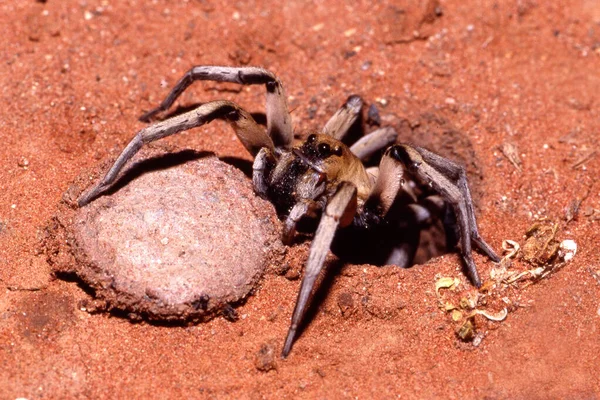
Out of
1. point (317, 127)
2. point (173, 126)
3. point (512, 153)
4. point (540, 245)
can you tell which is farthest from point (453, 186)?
point (173, 126)

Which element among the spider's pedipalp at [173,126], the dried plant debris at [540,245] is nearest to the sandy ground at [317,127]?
the dried plant debris at [540,245]

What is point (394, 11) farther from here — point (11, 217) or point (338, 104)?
point (11, 217)

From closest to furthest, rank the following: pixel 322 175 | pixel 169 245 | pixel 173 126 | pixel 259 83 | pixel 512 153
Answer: pixel 169 245, pixel 173 126, pixel 322 175, pixel 259 83, pixel 512 153

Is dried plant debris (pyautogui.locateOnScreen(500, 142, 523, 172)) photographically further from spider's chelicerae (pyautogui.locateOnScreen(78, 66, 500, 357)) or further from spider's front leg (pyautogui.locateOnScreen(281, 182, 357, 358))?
spider's front leg (pyautogui.locateOnScreen(281, 182, 357, 358))

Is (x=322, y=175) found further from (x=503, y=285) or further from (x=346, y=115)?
(x=503, y=285)

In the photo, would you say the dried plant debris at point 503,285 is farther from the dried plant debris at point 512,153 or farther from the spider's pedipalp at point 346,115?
the spider's pedipalp at point 346,115

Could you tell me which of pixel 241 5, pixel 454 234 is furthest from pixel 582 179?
pixel 241 5

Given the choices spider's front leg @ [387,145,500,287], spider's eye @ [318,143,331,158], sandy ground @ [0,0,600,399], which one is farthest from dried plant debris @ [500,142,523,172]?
spider's eye @ [318,143,331,158]
